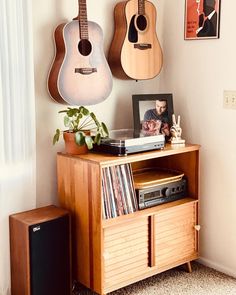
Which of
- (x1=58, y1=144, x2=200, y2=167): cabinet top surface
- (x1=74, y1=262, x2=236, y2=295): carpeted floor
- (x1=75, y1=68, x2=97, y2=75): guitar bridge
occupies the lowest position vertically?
(x1=74, y1=262, x2=236, y2=295): carpeted floor

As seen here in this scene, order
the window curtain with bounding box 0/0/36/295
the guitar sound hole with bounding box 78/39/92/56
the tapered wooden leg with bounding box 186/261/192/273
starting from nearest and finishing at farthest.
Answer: the window curtain with bounding box 0/0/36/295 < the guitar sound hole with bounding box 78/39/92/56 < the tapered wooden leg with bounding box 186/261/192/273

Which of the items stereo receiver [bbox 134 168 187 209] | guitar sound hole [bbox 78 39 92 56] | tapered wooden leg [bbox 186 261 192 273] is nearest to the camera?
guitar sound hole [bbox 78 39 92 56]

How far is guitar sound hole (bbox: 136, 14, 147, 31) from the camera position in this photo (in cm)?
281

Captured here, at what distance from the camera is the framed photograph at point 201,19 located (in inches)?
108

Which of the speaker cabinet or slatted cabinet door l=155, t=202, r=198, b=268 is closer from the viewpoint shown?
the speaker cabinet

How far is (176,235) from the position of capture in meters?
2.79

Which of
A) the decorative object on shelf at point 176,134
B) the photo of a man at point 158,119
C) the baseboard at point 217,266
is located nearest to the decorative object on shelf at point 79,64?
the photo of a man at point 158,119

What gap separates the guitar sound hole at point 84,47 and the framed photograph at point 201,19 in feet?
2.14

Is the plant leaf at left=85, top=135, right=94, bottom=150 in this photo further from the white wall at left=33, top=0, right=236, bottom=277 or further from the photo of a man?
the photo of a man

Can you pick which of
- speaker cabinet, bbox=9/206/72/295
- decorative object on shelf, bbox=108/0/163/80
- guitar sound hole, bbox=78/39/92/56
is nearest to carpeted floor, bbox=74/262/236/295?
speaker cabinet, bbox=9/206/72/295

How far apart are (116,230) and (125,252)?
15 cm

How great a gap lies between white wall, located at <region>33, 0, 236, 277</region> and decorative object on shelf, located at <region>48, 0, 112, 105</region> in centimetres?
9

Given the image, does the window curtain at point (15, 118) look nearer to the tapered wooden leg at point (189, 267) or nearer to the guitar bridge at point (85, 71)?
the guitar bridge at point (85, 71)

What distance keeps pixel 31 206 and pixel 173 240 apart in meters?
0.82
